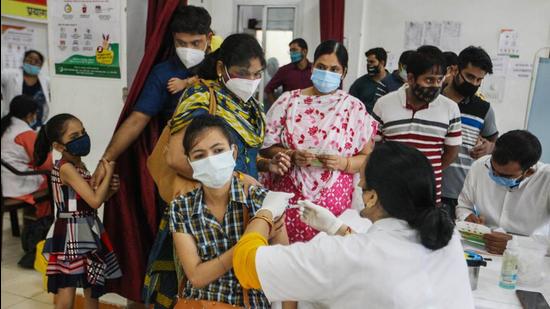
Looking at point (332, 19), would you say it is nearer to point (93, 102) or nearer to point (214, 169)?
point (93, 102)

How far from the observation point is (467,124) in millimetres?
2514

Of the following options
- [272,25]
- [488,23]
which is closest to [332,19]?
[272,25]

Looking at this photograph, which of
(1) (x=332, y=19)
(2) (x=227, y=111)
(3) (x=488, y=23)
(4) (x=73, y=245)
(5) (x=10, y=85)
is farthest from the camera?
(1) (x=332, y=19)

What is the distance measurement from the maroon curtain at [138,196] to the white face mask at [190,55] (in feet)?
0.57

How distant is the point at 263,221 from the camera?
4.33ft

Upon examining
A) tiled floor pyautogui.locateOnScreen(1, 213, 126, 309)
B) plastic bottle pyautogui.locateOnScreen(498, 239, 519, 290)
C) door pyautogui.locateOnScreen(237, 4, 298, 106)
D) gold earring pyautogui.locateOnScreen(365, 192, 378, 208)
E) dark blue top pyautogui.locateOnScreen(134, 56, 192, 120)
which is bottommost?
tiled floor pyautogui.locateOnScreen(1, 213, 126, 309)

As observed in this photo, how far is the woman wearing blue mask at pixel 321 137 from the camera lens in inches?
76.7

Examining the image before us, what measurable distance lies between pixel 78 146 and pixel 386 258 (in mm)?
1535

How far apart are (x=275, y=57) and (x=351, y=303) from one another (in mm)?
4288

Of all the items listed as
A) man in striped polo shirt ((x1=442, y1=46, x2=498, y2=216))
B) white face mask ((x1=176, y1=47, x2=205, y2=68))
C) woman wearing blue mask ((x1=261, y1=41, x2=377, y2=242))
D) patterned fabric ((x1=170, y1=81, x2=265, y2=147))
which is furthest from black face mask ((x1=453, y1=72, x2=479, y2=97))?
white face mask ((x1=176, y1=47, x2=205, y2=68))

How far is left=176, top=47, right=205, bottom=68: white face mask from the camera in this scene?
6.32 ft

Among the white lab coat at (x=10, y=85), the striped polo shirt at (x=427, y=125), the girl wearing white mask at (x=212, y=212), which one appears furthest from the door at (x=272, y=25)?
the white lab coat at (x=10, y=85)

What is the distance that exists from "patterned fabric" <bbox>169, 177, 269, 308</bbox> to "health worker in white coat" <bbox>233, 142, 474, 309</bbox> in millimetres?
249

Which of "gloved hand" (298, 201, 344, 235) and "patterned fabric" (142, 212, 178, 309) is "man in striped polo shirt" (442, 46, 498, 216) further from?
"patterned fabric" (142, 212, 178, 309)
